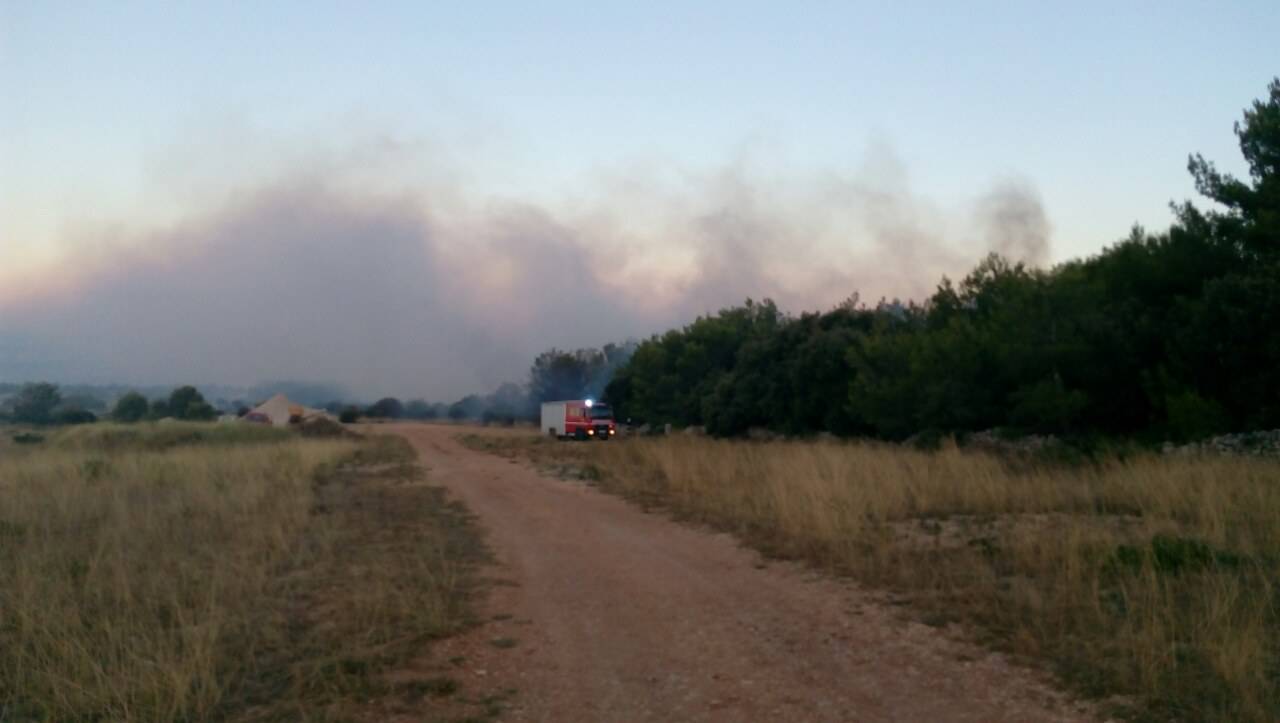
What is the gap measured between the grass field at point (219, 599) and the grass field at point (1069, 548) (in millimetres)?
4419

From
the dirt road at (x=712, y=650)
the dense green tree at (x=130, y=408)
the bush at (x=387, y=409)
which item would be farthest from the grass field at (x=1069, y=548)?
the bush at (x=387, y=409)

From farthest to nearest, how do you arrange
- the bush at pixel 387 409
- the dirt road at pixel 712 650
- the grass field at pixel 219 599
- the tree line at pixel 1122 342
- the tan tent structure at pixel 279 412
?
the bush at pixel 387 409
the tan tent structure at pixel 279 412
the tree line at pixel 1122 342
the grass field at pixel 219 599
the dirt road at pixel 712 650

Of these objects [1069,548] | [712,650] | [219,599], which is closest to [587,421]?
[1069,548]

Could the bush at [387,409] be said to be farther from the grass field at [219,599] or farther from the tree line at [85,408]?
the grass field at [219,599]

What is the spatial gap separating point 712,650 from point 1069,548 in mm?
4695

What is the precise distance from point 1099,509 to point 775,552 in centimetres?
519

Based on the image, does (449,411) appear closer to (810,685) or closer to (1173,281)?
(1173,281)

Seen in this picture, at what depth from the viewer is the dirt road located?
6.92 metres

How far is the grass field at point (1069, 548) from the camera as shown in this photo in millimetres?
7266

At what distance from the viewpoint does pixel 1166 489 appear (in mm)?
14648

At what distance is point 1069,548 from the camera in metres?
11.0

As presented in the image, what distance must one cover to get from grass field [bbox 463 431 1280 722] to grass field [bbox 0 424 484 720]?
174 inches

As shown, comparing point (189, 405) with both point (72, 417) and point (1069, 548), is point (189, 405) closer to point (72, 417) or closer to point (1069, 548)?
point (72, 417)

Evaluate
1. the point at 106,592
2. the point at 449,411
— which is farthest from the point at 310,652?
the point at 449,411
